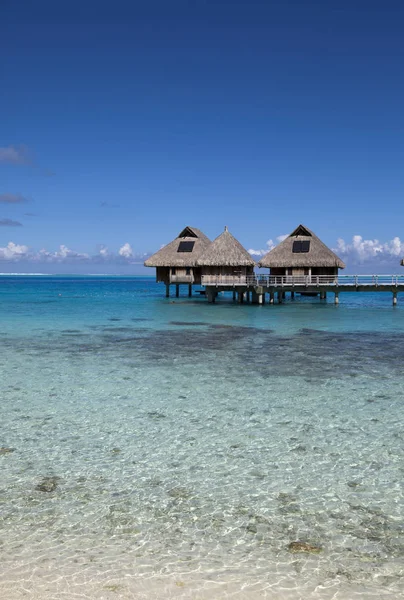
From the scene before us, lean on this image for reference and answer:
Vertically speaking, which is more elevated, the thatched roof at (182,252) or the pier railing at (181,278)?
the thatched roof at (182,252)

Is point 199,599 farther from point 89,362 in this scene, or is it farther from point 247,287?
point 247,287

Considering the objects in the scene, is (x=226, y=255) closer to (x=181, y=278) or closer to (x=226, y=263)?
(x=226, y=263)

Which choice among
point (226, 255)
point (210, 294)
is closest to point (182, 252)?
point (210, 294)

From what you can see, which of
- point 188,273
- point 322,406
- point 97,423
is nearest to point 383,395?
point 322,406

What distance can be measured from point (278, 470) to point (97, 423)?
12.3 feet

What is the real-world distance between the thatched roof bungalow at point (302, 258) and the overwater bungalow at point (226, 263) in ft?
6.14

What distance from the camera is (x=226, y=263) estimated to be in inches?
1588

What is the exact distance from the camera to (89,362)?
15.9m

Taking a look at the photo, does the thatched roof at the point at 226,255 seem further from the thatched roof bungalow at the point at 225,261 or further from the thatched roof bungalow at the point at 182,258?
the thatched roof bungalow at the point at 182,258

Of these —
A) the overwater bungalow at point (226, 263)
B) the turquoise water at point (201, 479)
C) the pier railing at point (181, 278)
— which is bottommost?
the turquoise water at point (201, 479)

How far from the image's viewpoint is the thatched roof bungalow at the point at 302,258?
41.0m

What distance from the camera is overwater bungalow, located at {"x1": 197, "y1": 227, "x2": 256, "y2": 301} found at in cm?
4050

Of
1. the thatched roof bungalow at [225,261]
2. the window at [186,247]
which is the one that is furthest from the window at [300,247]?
the window at [186,247]

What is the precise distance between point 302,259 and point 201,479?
35599 mm
